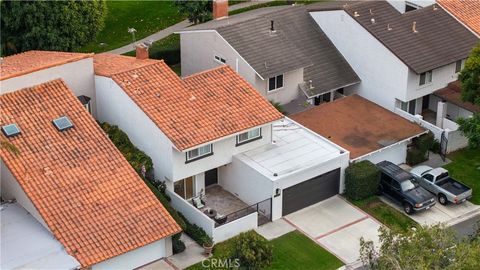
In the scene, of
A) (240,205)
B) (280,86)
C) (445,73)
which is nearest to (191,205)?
(240,205)

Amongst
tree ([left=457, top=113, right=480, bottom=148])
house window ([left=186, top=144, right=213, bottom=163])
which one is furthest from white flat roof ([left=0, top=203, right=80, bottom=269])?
A: tree ([left=457, top=113, right=480, bottom=148])

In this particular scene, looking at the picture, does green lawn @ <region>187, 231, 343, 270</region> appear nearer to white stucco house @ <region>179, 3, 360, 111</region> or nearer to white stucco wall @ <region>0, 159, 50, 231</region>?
white stucco wall @ <region>0, 159, 50, 231</region>

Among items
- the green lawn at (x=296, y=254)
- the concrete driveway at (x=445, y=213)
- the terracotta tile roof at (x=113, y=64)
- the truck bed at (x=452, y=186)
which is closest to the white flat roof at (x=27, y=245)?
the green lawn at (x=296, y=254)

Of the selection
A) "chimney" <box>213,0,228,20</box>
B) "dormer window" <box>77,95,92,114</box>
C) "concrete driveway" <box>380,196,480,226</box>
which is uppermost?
"chimney" <box>213,0,228,20</box>

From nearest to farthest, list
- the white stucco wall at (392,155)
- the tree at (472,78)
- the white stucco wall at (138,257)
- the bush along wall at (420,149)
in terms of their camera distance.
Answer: the white stucco wall at (138,257), the white stucco wall at (392,155), the tree at (472,78), the bush along wall at (420,149)

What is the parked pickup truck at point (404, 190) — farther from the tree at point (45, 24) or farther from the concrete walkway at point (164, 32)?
the concrete walkway at point (164, 32)

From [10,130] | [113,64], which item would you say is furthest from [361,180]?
[10,130]

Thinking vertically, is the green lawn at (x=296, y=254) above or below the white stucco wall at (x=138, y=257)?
below
